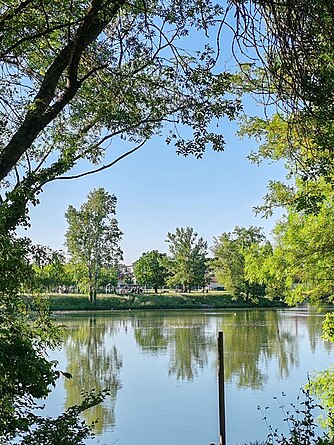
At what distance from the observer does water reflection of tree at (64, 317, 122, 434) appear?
9398 millimetres

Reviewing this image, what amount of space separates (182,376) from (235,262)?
2591 cm

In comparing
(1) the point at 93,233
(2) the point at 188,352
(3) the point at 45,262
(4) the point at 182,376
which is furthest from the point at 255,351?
Result: (1) the point at 93,233

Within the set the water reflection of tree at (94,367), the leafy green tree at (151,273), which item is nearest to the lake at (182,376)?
the water reflection of tree at (94,367)

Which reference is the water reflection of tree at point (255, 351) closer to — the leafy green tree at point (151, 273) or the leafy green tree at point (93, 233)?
the leafy green tree at point (93, 233)

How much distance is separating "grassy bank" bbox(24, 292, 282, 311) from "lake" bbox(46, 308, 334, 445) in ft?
32.3

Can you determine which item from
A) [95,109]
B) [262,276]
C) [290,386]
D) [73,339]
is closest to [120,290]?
[73,339]

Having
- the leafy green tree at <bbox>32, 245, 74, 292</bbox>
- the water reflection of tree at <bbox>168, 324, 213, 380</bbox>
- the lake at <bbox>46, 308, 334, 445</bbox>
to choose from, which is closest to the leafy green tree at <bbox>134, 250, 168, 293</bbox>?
the lake at <bbox>46, 308, 334, 445</bbox>

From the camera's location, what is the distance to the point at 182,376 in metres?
12.5

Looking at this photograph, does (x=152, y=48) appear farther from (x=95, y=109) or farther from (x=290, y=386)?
(x=290, y=386)

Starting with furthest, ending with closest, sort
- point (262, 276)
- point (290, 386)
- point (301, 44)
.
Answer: point (290, 386) < point (262, 276) < point (301, 44)

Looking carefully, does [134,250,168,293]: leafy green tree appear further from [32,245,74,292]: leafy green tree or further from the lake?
[32,245,74,292]: leafy green tree

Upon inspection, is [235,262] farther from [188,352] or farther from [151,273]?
[188,352]

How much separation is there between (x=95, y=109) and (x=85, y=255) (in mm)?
29222

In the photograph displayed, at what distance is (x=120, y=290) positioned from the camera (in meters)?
40.8
